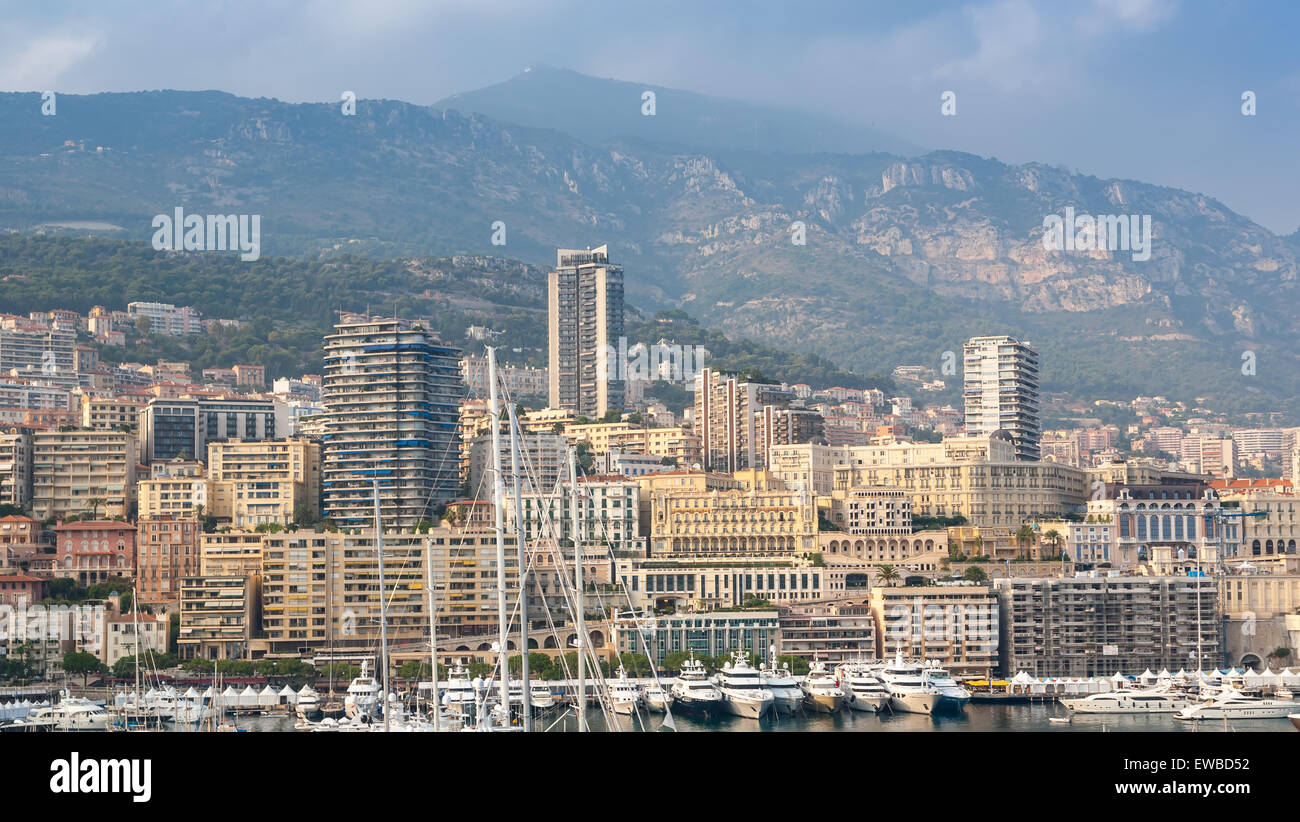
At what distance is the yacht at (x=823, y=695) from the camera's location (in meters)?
40.2

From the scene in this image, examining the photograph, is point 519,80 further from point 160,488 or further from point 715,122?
point 160,488

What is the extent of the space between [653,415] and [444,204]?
2480 inches

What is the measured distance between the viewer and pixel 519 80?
545 ft

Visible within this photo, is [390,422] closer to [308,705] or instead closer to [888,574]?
[888,574]

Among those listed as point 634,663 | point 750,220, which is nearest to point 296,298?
point 750,220

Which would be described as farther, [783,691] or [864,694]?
[864,694]

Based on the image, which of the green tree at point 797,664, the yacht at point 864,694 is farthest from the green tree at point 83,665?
the yacht at point 864,694

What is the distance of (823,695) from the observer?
4031 cm

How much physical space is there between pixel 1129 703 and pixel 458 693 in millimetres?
14384

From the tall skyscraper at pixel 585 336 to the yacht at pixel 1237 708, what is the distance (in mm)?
43268

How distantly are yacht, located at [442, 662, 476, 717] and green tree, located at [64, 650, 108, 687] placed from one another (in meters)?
7.82

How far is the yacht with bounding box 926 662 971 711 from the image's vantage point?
40375 mm

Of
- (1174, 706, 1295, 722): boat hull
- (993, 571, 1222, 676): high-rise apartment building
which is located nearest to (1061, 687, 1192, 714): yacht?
(1174, 706, 1295, 722): boat hull

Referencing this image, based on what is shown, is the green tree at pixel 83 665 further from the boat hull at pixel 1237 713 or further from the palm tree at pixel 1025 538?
the palm tree at pixel 1025 538
